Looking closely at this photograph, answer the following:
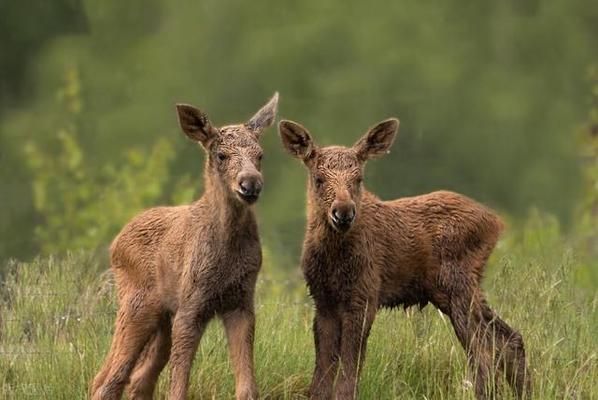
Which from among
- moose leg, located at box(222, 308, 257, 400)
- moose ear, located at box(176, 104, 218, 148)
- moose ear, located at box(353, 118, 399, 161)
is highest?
moose ear, located at box(176, 104, 218, 148)

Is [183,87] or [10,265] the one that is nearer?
[10,265]

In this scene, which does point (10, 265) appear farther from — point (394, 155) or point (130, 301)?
point (394, 155)

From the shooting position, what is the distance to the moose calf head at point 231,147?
9195mm

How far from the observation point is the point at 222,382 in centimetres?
1038

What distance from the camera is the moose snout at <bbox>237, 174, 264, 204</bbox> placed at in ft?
29.8

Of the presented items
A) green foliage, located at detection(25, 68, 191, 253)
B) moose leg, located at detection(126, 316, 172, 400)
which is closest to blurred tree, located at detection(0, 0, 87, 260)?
green foliage, located at detection(25, 68, 191, 253)

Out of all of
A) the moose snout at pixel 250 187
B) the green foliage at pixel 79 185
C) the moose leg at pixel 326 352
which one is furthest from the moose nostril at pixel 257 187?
the green foliage at pixel 79 185

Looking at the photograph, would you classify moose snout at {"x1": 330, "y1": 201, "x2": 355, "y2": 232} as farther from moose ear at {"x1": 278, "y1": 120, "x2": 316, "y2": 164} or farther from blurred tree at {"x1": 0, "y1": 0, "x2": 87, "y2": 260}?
blurred tree at {"x1": 0, "y1": 0, "x2": 87, "y2": 260}

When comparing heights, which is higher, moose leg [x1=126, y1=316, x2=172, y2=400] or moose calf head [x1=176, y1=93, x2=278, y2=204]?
moose calf head [x1=176, y1=93, x2=278, y2=204]

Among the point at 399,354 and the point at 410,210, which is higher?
the point at 410,210

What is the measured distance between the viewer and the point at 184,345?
369 inches

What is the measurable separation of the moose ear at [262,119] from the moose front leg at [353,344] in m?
1.24

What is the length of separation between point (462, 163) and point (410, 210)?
32.8 ft

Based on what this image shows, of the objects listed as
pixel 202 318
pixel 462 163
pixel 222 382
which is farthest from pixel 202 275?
pixel 462 163
